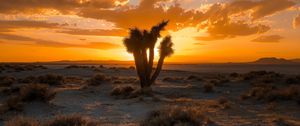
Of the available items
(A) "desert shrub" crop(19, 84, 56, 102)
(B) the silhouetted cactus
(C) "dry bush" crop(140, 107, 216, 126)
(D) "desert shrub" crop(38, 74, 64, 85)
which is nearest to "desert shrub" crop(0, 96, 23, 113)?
(A) "desert shrub" crop(19, 84, 56, 102)

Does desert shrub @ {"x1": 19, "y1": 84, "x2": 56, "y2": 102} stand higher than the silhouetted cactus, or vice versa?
the silhouetted cactus

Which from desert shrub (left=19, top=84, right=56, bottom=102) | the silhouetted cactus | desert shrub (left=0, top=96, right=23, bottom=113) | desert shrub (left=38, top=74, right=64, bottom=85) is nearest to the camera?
desert shrub (left=0, top=96, right=23, bottom=113)

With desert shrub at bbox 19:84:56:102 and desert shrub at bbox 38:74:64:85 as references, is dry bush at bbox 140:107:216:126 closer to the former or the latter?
desert shrub at bbox 19:84:56:102

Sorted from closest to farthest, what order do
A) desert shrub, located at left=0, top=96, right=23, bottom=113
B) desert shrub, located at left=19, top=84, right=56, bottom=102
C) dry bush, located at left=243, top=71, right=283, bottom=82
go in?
desert shrub, located at left=0, top=96, right=23, bottom=113 → desert shrub, located at left=19, top=84, right=56, bottom=102 → dry bush, located at left=243, top=71, right=283, bottom=82

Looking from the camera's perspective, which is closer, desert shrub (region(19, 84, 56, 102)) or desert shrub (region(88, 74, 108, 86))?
desert shrub (region(19, 84, 56, 102))

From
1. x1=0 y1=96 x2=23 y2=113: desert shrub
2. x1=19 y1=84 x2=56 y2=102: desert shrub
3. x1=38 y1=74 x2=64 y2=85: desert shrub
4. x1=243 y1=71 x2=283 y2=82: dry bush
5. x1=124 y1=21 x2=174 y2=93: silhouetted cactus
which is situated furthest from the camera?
x1=243 y1=71 x2=283 y2=82: dry bush

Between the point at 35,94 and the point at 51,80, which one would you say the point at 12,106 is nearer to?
the point at 35,94

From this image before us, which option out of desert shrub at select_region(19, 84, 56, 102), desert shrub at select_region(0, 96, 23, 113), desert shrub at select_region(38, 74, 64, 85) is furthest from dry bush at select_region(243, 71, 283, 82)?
desert shrub at select_region(0, 96, 23, 113)

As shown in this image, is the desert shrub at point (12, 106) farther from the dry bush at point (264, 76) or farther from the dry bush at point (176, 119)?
the dry bush at point (264, 76)

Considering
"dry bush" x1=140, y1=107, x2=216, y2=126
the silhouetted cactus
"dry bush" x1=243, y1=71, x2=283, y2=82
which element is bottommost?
"dry bush" x1=243, y1=71, x2=283, y2=82

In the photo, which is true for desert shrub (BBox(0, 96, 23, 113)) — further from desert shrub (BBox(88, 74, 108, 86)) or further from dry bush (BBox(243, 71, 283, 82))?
dry bush (BBox(243, 71, 283, 82))

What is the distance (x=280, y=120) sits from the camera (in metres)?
14.5

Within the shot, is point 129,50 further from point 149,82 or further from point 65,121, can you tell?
point 65,121

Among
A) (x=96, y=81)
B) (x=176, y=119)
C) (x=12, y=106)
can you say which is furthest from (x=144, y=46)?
(x=176, y=119)
